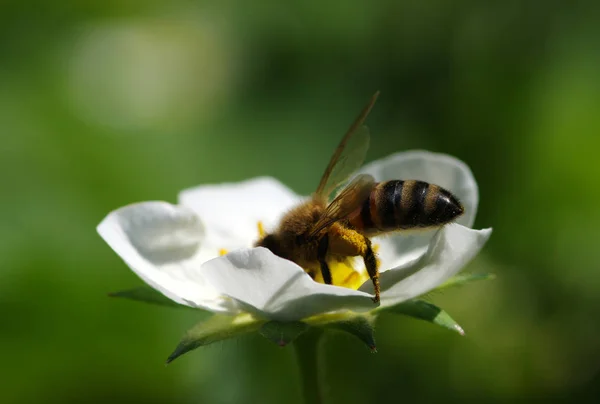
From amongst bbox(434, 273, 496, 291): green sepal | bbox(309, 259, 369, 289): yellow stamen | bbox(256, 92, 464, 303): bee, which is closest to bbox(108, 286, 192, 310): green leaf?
bbox(256, 92, 464, 303): bee

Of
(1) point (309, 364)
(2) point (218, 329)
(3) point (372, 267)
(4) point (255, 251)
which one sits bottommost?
(1) point (309, 364)

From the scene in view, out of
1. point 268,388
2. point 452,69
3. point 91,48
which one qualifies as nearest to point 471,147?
point 452,69

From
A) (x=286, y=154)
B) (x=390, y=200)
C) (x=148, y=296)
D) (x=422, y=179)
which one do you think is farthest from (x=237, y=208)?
(x=286, y=154)

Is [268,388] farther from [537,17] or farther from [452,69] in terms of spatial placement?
[537,17]

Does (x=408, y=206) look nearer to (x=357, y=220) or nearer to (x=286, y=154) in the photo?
(x=357, y=220)

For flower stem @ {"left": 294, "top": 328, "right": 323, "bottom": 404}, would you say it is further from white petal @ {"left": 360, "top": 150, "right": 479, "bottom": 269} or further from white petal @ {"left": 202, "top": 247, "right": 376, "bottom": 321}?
white petal @ {"left": 360, "top": 150, "right": 479, "bottom": 269}

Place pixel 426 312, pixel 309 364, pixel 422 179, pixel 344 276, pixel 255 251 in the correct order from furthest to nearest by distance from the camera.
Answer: pixel 422 179
pixel 344 276
pixel 309 364
pixel 426 312
pixel 255 251

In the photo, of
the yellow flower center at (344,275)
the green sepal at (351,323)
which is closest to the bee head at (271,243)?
the yellow flower center at (344,275)
